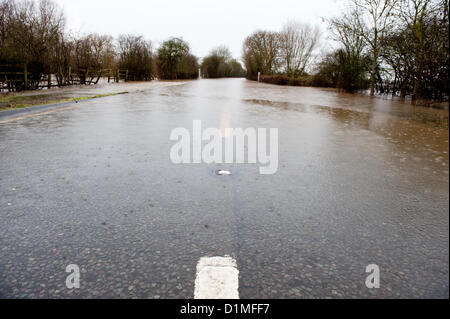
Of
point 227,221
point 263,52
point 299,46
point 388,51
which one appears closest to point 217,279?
point 227,221

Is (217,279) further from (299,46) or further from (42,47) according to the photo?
(299,46)

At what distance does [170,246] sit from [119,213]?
2.56 feet

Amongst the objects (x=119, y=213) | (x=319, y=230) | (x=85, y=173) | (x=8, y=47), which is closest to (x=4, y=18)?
(x=8, y=47)

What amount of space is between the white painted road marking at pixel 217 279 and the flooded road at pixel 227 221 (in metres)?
0.05

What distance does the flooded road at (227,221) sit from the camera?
1.92 meters

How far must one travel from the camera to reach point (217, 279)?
199 centimetres

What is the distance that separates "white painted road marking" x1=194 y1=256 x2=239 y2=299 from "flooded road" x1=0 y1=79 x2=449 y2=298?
0.17ft

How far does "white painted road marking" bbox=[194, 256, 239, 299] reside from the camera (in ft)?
6.10

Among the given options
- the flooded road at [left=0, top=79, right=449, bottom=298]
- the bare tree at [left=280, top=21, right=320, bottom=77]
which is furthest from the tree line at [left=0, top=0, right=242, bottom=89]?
the bare tree at [left=280, top=21, right=320, bottom=77]

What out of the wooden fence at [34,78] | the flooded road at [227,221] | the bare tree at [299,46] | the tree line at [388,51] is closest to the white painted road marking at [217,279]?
the flooded road at [227,221]

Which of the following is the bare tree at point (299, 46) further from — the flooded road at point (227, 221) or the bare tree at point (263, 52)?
the flooded road at point (227, 221)

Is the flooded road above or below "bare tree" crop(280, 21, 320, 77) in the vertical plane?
below

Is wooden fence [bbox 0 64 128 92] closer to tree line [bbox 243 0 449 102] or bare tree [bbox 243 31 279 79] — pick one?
tree line [bbox 243 0 449 102]

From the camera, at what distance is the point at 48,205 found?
9.89 ft
